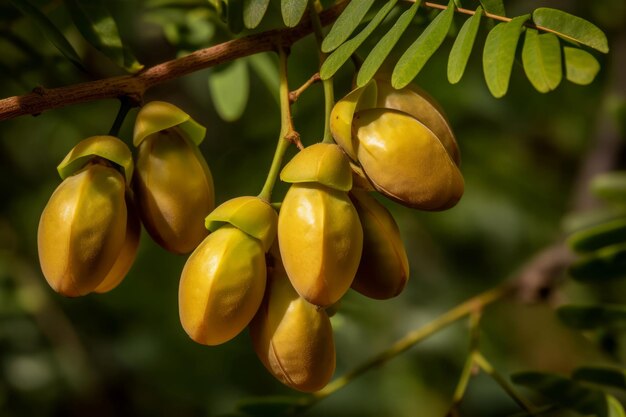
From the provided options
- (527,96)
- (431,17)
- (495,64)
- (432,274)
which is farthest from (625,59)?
(495,64)

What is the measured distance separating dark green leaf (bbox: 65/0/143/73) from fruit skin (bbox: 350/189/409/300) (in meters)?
0.38

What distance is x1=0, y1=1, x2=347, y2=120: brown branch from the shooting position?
895 millimetres

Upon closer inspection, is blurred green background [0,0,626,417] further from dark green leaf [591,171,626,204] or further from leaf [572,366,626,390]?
leaf [572,366,626,390]

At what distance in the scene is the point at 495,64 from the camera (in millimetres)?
859

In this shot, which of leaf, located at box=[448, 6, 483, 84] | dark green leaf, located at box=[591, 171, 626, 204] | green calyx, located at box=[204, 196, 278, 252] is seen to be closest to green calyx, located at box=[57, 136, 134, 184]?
green calyx, located at box=[204, 196, 278, 252]

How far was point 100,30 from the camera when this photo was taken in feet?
3.59

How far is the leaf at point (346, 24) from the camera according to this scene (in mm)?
896

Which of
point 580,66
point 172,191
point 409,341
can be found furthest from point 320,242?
point 409,341

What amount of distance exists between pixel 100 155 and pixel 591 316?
778 millimetres

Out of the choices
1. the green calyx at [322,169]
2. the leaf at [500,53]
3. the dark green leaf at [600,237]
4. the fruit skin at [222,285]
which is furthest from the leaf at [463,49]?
the dark green leaf at [600,237]

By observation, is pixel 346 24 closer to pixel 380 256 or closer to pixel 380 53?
pixel 380 53

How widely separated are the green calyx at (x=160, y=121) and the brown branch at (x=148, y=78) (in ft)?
0.06

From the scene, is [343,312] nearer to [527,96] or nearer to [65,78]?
[65,78]

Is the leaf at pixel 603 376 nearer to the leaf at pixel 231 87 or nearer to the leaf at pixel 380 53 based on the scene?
the leaf at pixel 380 53
